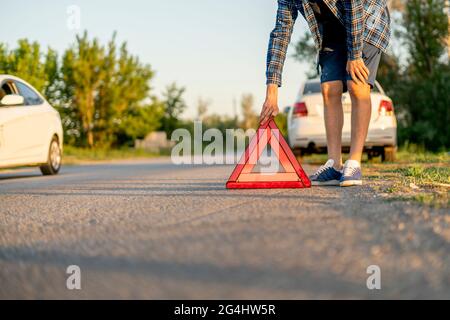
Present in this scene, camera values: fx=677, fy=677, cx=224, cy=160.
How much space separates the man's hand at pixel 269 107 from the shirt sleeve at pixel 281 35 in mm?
304

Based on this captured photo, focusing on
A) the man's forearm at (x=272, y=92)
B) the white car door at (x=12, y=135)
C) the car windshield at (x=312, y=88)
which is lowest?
the white car door at (x=12, y=135)

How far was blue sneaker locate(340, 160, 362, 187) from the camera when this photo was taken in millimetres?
5367

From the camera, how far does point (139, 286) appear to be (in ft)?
7.30

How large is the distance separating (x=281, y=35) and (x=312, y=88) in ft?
21.5

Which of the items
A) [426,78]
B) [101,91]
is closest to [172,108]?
[101,91]

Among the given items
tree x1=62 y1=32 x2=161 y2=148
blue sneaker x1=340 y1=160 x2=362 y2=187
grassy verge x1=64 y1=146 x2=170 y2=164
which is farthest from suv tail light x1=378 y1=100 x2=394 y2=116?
tree x1=62 y1=32 x2=161 y2=148

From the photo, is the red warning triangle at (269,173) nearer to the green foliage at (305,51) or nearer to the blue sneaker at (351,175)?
the blue sneaker at (351,175)

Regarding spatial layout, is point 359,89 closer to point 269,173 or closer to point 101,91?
point 269,173

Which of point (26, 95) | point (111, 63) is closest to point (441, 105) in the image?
point (26, 95)

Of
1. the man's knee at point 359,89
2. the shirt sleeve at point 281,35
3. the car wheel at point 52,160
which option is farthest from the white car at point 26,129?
the man's knee at point 359,89

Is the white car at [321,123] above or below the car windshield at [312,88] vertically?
below

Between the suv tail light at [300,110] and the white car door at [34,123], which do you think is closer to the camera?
the white car door at [34,123]

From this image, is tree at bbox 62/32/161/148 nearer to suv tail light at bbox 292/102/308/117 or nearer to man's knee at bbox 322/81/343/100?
suv tail light at bbox 292/102/308/117

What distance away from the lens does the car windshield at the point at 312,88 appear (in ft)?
39.4
